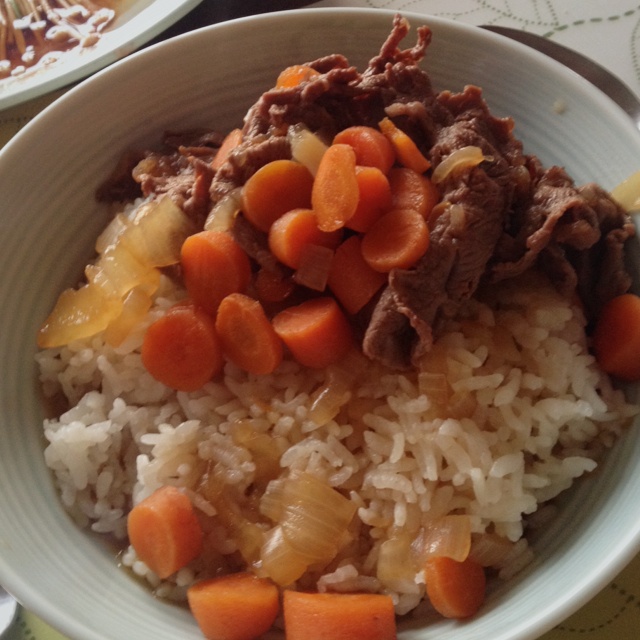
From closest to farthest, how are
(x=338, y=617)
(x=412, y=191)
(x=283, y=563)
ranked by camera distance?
(x=338, y=617)
(x=283, y=563)
(x=412, y=191)

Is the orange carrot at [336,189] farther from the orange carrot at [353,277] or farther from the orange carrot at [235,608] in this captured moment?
the orange carrot at [235,608]

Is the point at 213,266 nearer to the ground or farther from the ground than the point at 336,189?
nearer to the ground

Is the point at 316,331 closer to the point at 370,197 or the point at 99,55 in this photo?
the point at 370,197

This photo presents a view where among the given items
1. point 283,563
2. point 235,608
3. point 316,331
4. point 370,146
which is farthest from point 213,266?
point 235,608

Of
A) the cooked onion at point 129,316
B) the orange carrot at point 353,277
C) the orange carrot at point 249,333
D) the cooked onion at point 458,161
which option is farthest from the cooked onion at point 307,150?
the cooked onion at point 129,316

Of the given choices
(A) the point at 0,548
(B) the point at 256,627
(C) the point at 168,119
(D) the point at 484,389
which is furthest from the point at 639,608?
(C) the point at 168,119

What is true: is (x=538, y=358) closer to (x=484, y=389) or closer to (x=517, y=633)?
(x=484, y=389)
